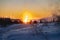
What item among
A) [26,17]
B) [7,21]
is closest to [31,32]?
[26,17]

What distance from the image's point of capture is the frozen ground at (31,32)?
4.88 feet

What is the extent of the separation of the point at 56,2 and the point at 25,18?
1.25 ft

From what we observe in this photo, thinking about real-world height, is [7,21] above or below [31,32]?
above

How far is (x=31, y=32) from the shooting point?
4.96 ft

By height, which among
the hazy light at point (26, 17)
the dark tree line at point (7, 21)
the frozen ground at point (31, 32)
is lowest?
the frozen ground at point (31, 32)

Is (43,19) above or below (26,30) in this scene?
above

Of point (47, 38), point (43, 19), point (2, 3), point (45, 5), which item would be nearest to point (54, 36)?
point (47, 38)

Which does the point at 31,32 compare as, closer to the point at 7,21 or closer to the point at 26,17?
the point at 26,17

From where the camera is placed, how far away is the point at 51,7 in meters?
1.54

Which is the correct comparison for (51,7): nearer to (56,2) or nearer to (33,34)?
(56,2)

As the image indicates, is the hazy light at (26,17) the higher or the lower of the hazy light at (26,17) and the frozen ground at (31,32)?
the higher

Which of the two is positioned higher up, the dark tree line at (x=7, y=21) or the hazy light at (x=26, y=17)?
the hazy light at (x=26, y=17)

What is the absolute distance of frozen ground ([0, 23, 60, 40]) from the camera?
149 centimetres

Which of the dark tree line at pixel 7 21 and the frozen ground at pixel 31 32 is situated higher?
the dark tree line at pixel 7 21
